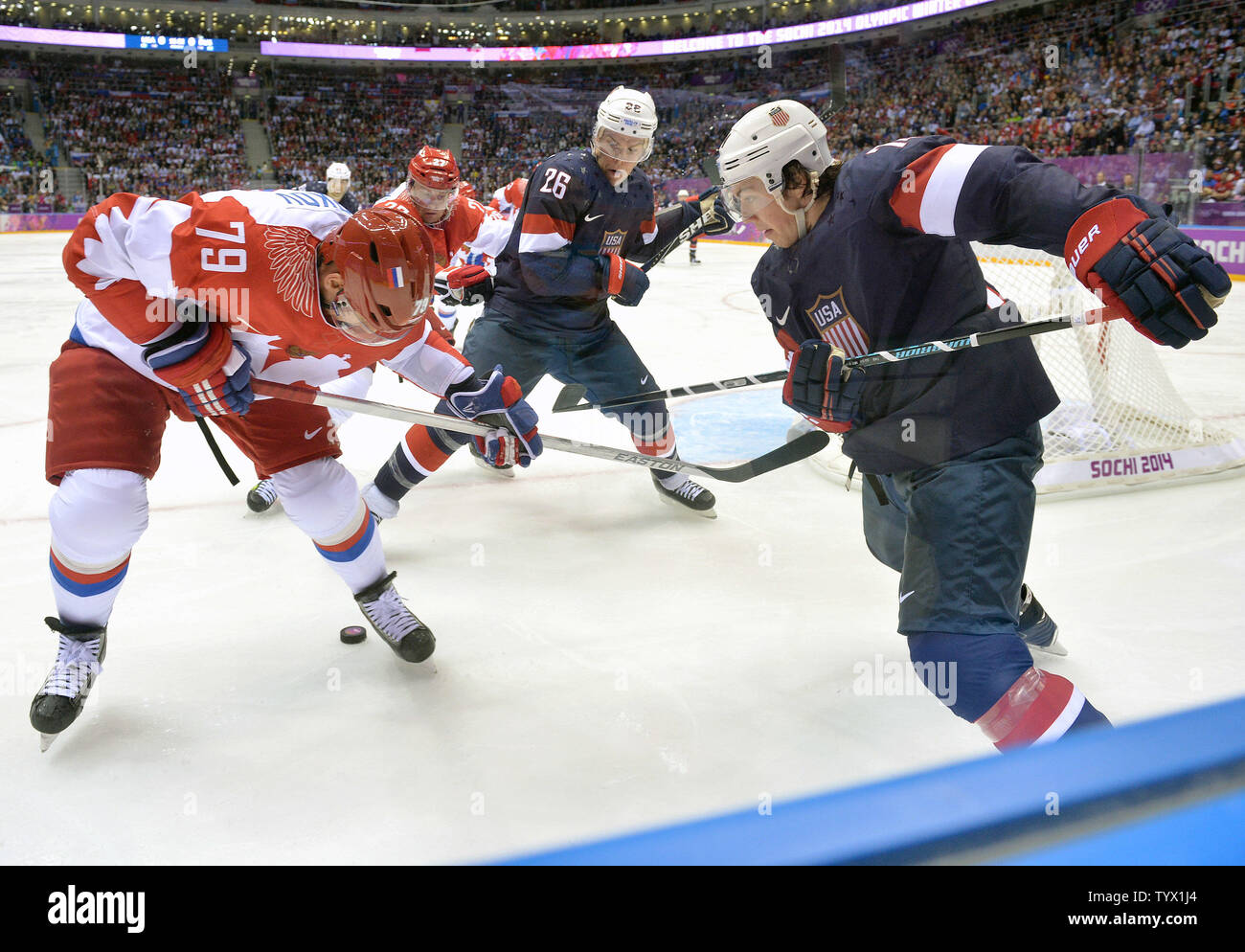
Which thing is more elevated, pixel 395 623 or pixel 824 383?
pixel 824 383

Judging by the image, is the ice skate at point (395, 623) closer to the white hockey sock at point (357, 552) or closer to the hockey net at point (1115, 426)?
the white hockey sock at point (357, 552)

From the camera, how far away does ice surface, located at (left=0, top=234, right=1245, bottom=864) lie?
65.0 inches

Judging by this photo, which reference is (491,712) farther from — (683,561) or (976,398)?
(976,398)

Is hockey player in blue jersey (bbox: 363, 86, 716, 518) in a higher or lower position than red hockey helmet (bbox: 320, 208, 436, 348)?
lower

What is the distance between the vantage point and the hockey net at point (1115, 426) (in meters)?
3.27

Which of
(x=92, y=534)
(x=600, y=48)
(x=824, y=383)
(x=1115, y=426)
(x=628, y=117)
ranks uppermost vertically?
(x=628, y=117)

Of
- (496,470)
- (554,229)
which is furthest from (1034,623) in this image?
(496,470)

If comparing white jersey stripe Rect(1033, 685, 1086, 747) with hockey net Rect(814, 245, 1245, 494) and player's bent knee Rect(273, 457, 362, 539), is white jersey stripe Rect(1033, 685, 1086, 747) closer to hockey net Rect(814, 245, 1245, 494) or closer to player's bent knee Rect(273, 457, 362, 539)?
player's bent knee Rect(273, 457, 362, 539)

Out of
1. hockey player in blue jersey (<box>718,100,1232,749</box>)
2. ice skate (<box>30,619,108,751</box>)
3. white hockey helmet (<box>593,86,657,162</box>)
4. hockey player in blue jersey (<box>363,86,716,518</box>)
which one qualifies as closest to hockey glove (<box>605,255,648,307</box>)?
hockey player in blue jersey (<box>363,86,716,518</box>)

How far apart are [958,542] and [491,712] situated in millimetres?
1071

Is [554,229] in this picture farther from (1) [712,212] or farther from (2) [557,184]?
(1) [712,212]

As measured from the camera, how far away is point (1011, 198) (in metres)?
1.38

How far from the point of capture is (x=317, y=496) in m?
2.06

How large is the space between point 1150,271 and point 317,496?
1.66 metres
